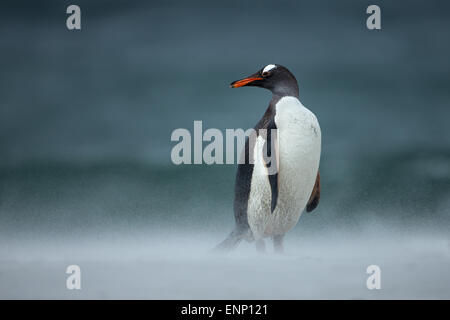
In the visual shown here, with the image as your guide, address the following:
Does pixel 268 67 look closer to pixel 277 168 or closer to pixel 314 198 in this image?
pixel 277 168

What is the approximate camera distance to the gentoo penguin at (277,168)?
12.6 feet

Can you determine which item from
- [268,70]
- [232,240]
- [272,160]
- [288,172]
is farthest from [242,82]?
[232,240]

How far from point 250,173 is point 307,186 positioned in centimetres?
40

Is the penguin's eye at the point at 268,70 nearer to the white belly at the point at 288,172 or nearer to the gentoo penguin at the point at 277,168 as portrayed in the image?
the gentoo penguin at the point at 277,168

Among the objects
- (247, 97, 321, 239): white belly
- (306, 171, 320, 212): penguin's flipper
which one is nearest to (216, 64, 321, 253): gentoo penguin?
(247, 97, 321, 239): white belly

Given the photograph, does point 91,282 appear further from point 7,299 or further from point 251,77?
point 251,77

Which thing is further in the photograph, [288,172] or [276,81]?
[276,81]

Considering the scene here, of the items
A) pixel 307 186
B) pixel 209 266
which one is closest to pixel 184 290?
pixel 209 266

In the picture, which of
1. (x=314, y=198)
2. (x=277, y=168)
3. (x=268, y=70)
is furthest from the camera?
(x=314, y=198)

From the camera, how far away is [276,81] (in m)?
4.04

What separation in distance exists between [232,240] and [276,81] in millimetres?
1148

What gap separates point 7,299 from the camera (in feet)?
10.3

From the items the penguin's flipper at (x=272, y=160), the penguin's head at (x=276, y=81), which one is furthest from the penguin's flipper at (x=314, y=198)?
the penguin's head at (x=276, y=81)

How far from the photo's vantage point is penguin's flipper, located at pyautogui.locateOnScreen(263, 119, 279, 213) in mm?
3814
